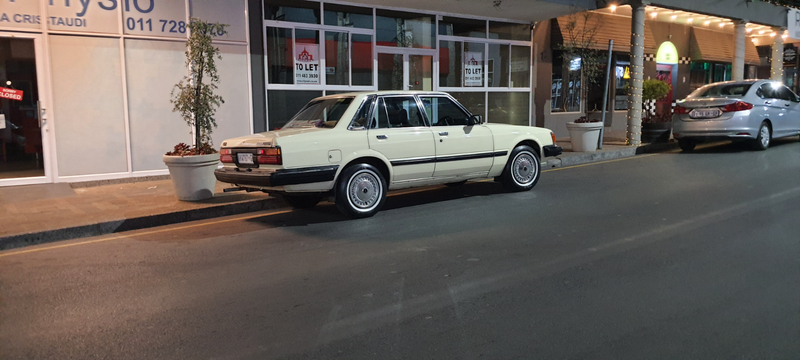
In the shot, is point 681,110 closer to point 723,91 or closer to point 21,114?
point 723,91

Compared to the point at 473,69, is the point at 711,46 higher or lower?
higher

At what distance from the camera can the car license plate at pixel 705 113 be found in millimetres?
13805

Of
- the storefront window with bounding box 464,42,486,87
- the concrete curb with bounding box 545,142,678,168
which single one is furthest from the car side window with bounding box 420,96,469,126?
the storefront window with bounding box 464,42,486,87

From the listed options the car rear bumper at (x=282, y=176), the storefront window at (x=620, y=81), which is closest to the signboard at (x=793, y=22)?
the storefront window at (x=620, y=81)

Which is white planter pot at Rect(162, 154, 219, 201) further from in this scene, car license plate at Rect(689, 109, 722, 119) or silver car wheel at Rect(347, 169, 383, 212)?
car license plate at Rect(689, 109, 722, 119)

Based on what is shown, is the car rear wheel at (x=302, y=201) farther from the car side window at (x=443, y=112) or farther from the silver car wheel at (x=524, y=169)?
the silver car wheel at (x=524, y=169)

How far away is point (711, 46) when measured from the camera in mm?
24547

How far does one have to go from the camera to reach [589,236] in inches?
249

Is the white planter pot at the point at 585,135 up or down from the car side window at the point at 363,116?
down

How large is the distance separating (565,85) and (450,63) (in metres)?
5.04

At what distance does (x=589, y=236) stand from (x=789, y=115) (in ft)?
39.4

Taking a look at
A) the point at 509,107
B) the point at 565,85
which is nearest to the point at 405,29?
the point at 509,107

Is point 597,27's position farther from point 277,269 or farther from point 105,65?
point 277,269

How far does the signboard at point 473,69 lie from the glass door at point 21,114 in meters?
10.1
